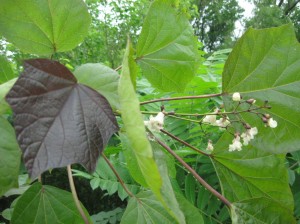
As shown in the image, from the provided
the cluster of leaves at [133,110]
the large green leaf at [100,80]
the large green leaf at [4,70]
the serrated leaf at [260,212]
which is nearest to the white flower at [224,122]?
the cluster of leaves at [133,110]

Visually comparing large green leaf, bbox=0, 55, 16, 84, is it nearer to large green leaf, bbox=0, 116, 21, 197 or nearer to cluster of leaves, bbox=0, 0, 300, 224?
cluster of leaves, bbox=0, 0, 300, 224

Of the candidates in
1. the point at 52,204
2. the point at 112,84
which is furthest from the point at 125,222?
the point at 112,84

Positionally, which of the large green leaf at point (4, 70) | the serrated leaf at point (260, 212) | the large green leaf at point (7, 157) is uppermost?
the large green leaf at point (4, 70)

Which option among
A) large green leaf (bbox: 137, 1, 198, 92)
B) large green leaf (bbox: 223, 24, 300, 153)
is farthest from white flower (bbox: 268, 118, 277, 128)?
large green leaf (bbox: 137, 1, 198, 92)

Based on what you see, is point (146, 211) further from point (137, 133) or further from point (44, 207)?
point (137, 133)

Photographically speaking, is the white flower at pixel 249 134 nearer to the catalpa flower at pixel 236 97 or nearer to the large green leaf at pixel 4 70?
the catalpa flower at pixel 236 97

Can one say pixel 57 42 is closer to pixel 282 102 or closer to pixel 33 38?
pixel 33 38
